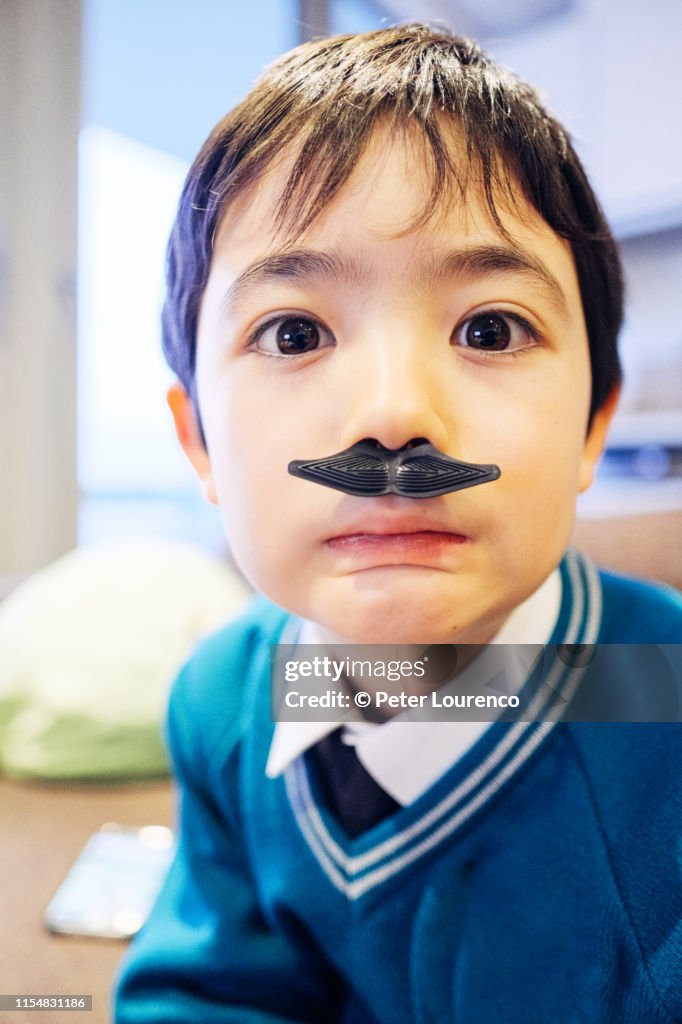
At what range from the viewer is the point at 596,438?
415mm

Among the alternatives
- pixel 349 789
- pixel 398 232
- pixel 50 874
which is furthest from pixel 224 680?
pixel 398 232

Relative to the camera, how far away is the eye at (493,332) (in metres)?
0.31

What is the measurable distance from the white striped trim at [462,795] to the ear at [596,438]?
6 cm

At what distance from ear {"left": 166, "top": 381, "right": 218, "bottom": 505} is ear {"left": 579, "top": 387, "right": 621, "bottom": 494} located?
21 cm

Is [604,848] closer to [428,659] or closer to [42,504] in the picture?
[428,659]

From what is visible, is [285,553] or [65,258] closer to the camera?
[285,553]

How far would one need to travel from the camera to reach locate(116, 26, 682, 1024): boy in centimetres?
31

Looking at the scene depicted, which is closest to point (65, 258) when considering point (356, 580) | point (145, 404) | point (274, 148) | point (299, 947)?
point (145, 404)

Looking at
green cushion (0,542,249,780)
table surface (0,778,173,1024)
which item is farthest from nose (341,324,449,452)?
green cushion (0,542,249,780)

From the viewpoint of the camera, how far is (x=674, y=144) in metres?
0.41

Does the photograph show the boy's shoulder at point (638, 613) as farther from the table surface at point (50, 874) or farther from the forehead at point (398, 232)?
Answer: the table surface at point (50, 874)

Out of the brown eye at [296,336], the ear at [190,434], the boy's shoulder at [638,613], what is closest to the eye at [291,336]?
the brown eye at [296,336]

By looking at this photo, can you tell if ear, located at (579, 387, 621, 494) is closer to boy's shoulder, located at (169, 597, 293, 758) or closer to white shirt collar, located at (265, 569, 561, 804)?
white shirt collar, located at (265, 569, 561, 804)

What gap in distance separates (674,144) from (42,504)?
52cm
